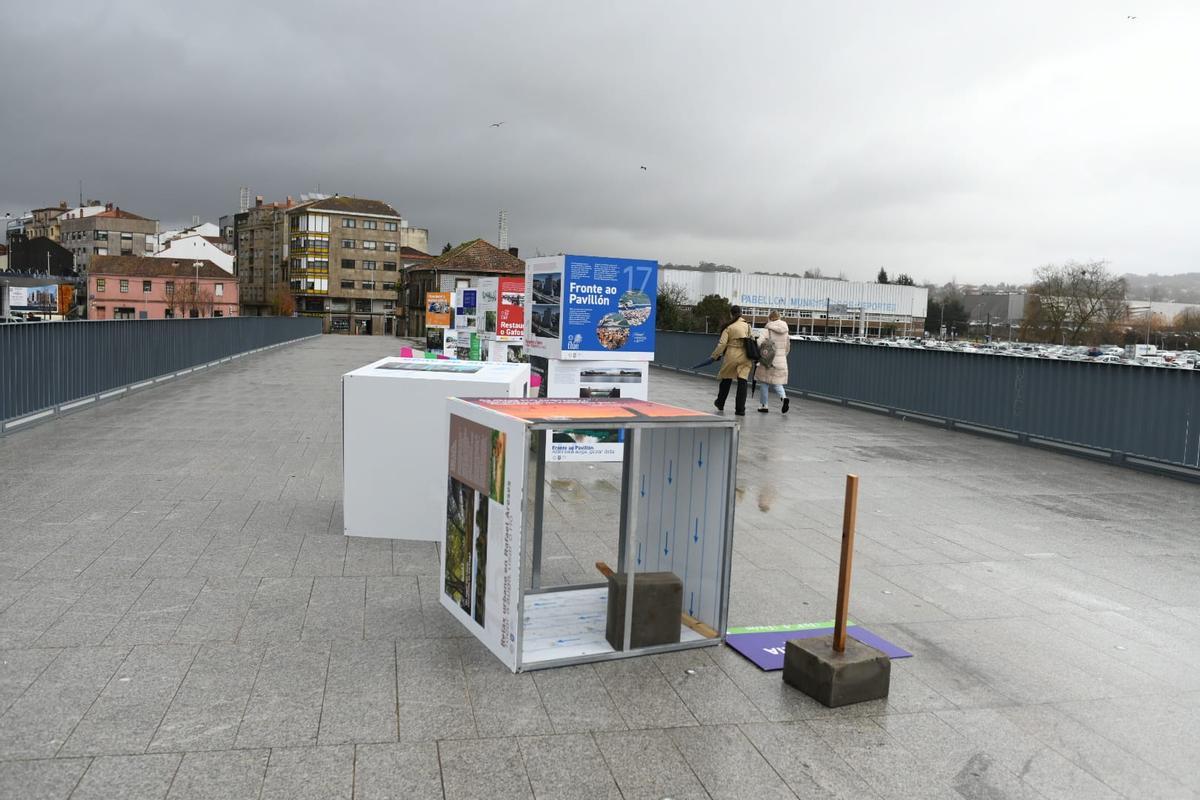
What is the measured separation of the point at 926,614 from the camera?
550cm

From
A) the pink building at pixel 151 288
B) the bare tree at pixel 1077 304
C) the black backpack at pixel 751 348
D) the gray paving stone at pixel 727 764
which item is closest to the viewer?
the gray paving stone at pixel 727 764

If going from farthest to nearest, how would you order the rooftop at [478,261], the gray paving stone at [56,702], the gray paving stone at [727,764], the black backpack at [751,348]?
the rooftop at [478,261] → the black backpack at [751,348] → the gray paving stone at [56,702] → the gray paving stone at [727,764]

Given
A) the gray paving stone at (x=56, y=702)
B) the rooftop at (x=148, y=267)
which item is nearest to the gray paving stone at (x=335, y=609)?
the gray paving stone at (x=56, y=702)

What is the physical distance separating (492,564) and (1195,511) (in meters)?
7.65

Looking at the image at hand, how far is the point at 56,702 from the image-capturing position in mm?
3803

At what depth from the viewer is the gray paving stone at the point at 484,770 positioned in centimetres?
324

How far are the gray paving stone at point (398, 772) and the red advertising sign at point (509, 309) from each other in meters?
13.9

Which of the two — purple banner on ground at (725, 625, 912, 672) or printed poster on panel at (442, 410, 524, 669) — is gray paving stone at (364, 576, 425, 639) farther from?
purple banner on ground at (725, 625, 912, 672)

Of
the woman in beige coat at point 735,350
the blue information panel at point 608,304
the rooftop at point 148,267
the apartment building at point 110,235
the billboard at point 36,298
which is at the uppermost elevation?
the apartment building at point 110,235

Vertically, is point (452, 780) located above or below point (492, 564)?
below

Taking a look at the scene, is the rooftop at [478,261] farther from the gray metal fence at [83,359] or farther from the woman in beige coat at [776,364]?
the woman in beige coat at [776,364]

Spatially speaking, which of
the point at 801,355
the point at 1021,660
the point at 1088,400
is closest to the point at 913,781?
the point at 1021,660

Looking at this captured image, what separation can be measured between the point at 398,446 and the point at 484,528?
228 centimetres

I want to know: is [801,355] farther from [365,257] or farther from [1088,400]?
[365,257]
